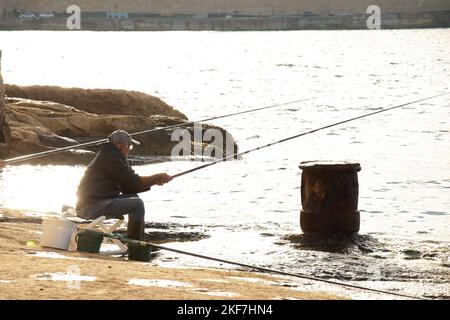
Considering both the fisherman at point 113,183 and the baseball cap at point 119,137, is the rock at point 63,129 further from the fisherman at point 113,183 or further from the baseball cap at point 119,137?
the baseball cap at point 119,137

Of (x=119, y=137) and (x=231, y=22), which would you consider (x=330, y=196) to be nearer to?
(x=119, y=137)

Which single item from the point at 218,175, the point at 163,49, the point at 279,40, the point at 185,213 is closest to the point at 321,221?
the point at 185,213

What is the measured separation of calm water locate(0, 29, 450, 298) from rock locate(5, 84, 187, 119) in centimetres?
222

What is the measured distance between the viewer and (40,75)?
81188 millimetres

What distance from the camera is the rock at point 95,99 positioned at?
25953 mm

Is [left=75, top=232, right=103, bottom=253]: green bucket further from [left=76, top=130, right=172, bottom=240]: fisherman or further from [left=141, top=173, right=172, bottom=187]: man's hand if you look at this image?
[left=141, top=173, right=172, bottom=187]: man's hand

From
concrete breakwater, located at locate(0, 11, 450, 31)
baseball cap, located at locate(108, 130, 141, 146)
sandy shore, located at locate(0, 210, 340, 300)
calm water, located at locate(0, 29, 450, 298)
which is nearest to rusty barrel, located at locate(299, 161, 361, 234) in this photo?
calm water, located at locate(0, 29, 450, 298)

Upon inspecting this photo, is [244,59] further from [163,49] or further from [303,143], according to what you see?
[303,143]

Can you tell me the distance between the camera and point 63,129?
22766 millimetres

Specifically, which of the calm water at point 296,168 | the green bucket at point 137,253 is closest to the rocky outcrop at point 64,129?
the calm water at point 296,168

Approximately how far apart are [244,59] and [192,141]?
90.9 m

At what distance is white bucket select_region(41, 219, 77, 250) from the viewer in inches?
441

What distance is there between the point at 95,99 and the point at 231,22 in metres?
129

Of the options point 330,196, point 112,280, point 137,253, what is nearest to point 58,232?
point 137,253
